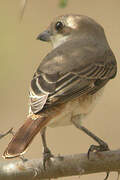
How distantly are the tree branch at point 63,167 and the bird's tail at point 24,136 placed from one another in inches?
4.0

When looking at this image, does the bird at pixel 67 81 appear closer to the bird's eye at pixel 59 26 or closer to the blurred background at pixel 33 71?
the bird's eye at pixel 59 26

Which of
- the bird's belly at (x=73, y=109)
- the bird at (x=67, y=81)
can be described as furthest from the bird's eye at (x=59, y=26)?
the bird's belly at (x=73, y=109)

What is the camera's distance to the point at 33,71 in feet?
22.7

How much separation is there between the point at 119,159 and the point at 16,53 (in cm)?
358

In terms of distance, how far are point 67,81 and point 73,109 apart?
20 centimetres

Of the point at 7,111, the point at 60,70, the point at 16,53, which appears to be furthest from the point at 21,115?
the point at 60,70

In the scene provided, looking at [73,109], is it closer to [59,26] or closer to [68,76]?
[68,76]

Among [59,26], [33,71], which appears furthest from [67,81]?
[33,71]

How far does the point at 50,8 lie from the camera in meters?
7.46

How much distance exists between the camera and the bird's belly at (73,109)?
13.5ft

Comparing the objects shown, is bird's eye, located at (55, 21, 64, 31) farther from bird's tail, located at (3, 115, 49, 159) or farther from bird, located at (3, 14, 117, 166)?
bird's tail, located at (3, 115, 49, 159)

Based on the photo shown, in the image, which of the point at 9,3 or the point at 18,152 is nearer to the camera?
the point at 18,152

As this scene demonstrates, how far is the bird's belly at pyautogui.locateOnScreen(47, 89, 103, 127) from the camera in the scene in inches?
162

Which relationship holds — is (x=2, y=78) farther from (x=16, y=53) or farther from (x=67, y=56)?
(x=67, y=56)
